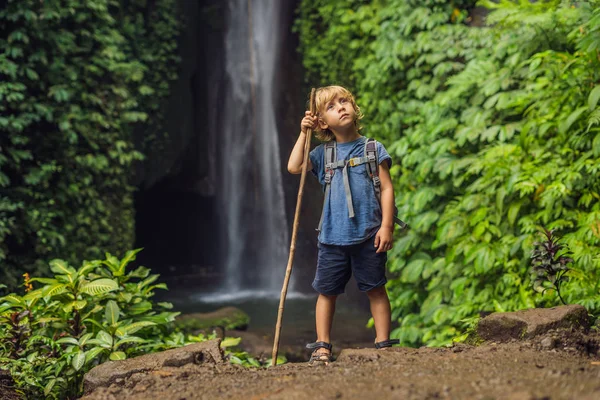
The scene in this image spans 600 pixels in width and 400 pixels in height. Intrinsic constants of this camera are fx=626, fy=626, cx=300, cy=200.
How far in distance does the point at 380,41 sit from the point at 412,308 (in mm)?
3273

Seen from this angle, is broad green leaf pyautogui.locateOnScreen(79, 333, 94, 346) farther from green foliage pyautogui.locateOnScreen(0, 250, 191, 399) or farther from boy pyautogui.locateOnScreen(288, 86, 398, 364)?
boy pyautogui.locateOnScreen(288, 86, 398, 364)

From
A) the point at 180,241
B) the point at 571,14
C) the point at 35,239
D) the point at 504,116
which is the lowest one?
the point at 180,241

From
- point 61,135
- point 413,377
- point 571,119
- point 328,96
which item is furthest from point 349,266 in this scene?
point 61,135

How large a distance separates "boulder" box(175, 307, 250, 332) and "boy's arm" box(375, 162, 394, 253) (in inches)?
191

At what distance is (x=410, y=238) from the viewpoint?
573cm

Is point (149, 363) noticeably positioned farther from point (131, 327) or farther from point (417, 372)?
point (417, 372)

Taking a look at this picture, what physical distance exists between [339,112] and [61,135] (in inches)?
208

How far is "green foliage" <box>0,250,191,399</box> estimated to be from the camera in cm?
361

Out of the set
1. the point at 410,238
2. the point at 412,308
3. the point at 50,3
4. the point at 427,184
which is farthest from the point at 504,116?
the point at 50,3

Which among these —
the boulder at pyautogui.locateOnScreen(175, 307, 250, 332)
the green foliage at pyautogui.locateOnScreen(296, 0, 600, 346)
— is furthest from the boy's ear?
the boulder at pyautogui.locateOnScreen(175, 307, 250, 332)

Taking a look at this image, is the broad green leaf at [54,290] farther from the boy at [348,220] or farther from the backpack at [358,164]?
the backpack at [358,164]

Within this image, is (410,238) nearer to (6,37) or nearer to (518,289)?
(518,289)

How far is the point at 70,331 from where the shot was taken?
3.93 meters

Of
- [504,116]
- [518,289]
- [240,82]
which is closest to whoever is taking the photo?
[518,289]
